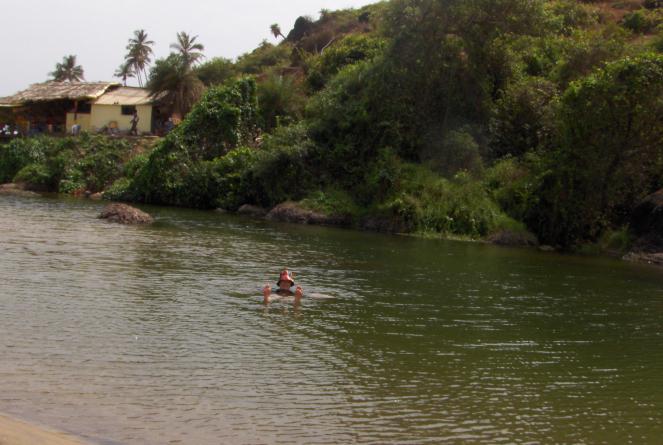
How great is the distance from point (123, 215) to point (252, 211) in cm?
1182

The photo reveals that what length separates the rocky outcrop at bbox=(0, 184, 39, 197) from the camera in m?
49.7

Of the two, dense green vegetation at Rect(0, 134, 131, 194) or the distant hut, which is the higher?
the distant hut

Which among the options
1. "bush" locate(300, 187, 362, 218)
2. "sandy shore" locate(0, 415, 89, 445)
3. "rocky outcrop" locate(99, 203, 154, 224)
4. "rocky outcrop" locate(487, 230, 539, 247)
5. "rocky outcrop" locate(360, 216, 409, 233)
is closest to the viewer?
"sandy shore" locate(0, 415, 89, 445)

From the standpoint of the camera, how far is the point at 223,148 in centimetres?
5100

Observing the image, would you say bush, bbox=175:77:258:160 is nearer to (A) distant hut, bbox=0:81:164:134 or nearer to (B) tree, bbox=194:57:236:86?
(A) distant hut, bbox=0:81:164:134

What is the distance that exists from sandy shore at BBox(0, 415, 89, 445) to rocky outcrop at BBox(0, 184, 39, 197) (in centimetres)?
4358

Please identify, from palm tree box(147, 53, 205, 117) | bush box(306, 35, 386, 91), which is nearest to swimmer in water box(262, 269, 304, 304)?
bush box(306, 35, 386, 91)

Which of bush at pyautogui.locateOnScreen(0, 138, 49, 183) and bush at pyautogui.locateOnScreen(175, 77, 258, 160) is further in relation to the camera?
bush at pyautogui.locateOnScreen(0, 138, 49, 183)

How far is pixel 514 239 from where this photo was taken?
36.0 meters

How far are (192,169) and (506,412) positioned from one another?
40.0 meters

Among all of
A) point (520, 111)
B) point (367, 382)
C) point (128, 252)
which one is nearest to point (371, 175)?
point (520, 111)

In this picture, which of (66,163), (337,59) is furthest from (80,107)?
(337,59)

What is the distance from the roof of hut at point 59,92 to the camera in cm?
6295

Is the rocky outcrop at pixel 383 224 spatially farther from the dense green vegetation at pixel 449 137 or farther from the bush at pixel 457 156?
the bush at pixel 457 156
